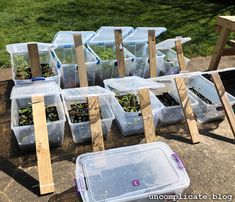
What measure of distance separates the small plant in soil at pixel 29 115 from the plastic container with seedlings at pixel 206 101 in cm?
164

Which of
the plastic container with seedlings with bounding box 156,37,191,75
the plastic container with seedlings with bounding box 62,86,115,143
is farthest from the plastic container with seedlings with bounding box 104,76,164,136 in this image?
the plastic container with seedlings with bounding box 156,37,191,75

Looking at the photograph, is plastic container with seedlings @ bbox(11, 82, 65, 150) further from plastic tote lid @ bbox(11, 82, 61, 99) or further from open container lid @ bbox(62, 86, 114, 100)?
open container lid @ bbox(62, 86, 114, 100)

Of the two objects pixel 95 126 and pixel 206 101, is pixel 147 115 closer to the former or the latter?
pixel 95 126

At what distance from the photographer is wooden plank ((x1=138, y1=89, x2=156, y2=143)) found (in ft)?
11.3

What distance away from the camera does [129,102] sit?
3828 millimetres

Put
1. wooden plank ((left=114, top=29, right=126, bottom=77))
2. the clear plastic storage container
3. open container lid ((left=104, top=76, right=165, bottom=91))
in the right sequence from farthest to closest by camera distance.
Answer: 1. wooden plank ((left=114, top=29, right=126, bottom=77))
2. open container lid ((left=104, top=76, right=165, bottom=91))
3. the clear plastic storage container

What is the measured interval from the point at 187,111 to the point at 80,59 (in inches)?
55.3

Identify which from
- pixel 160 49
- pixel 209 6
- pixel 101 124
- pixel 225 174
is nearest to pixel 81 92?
pixel 101 124

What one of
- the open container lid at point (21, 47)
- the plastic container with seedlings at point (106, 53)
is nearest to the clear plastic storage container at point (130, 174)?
the plastic container with seedlings at point (106, 53)

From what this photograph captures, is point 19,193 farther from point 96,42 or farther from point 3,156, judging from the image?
point 96,42

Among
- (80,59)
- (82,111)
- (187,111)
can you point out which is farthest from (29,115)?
(187,111)

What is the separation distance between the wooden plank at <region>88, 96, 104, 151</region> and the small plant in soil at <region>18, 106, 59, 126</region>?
1.36 ft

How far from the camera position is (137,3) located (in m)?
7.91

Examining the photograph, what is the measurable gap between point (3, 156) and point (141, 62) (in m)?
2.29
